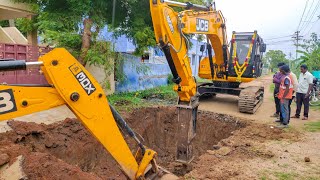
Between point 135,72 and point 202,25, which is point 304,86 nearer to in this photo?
point 202,25

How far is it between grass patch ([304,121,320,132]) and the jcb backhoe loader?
1.86m

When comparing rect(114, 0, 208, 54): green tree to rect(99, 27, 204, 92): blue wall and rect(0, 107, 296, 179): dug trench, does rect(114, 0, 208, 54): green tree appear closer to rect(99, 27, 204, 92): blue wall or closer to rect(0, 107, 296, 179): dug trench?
rect(99, 27, 204, 92): blue wall

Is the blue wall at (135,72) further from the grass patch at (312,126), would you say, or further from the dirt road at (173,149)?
the grass patch at (312,126)

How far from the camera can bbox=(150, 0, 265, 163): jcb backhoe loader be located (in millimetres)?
4898

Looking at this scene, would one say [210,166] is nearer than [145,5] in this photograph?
Yes

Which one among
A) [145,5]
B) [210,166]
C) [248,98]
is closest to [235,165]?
[210,166]

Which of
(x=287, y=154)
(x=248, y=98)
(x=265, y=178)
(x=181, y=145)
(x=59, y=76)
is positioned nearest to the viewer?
(x=59, y=76)

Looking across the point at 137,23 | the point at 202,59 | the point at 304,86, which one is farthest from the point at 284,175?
the point at 137,23

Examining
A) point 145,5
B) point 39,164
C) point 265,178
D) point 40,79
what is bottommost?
point 265,178

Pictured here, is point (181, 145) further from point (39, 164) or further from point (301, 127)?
point (301, 127)

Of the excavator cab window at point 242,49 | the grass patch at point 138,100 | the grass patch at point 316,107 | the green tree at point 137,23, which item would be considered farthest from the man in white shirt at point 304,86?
the green tree at point 137,23

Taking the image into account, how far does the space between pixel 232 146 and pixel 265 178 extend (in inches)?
64.7

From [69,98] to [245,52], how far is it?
8831 mm

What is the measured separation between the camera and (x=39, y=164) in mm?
3539
